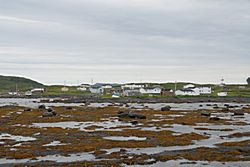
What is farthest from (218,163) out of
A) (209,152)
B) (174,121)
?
(174,121)

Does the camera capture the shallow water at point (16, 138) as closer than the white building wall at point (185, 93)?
Yes

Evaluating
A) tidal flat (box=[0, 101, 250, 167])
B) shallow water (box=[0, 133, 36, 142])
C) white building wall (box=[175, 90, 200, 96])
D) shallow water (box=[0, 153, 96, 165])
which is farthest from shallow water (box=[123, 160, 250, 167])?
white building wall (box=[175, 90, 200, 96])

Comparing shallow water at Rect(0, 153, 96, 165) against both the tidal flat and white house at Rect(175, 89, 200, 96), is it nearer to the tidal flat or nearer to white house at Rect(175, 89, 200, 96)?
the tidal flat

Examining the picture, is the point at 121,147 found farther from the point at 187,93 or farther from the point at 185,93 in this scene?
the point at 185,93

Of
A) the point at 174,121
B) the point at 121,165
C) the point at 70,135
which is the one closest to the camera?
the point at 121,165

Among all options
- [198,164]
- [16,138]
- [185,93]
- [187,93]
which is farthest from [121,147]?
[185,93]

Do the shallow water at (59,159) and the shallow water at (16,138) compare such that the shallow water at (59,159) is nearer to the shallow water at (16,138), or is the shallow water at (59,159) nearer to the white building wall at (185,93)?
the shallow water at (16,138)

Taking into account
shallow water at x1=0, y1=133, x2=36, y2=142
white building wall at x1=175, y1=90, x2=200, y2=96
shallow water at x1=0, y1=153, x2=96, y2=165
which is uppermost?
white building wall at x1=175, y1=90, x2=200, y2=96

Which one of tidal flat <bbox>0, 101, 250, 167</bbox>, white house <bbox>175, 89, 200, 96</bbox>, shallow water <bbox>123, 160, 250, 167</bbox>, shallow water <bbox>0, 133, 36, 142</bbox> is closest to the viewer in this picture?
shallow water <bbox>123, 160, 250, 167</bbox>

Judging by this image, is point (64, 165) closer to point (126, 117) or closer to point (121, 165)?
point (121, 165)

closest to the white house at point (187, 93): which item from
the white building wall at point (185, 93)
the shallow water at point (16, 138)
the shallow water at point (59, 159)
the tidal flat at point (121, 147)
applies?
the white building wall at point (185, 93)

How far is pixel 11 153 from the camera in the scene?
33.4 m

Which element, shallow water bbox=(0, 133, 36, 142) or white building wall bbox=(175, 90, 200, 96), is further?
white building wall bbox=(175, 90, 200, 96)

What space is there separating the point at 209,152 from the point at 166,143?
656 centimetres
